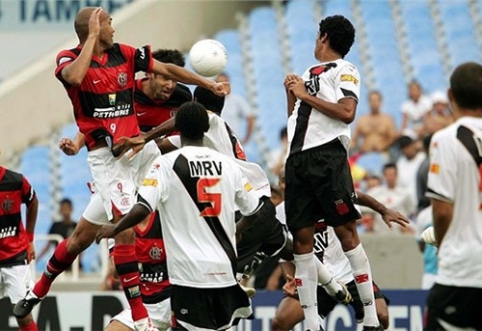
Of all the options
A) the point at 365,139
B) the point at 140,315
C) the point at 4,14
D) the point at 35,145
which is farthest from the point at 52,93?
the point at 140,315

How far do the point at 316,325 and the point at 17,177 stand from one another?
14.4ft

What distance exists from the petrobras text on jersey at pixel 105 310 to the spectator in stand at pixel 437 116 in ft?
18.5

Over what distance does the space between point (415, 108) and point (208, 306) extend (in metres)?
12.9

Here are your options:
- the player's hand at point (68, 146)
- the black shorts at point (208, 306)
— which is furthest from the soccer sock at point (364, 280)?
the player's hand at point (68, 146)

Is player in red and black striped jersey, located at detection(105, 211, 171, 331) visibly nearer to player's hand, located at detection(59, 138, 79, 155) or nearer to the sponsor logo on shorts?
player's hand, located at detection(59, 138, 79, 155)

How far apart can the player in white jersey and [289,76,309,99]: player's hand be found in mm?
2553

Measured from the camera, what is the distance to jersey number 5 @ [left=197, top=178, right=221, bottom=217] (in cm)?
1023

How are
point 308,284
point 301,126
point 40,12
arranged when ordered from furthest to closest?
point 40,12, point 308,284, point 301,126

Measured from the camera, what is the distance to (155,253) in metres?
12.6

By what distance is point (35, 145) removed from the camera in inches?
885

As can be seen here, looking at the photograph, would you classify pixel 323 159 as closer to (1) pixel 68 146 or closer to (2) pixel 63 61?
(1) pixel 68 146

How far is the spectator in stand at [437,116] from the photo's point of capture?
21.2 m

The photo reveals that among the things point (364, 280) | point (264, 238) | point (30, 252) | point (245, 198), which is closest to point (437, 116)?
point (30, 252)

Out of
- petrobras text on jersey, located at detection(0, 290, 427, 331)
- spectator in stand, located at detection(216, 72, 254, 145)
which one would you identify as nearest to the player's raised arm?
petrobras text on jersey, located at detection(0, 290, 427, 331)
